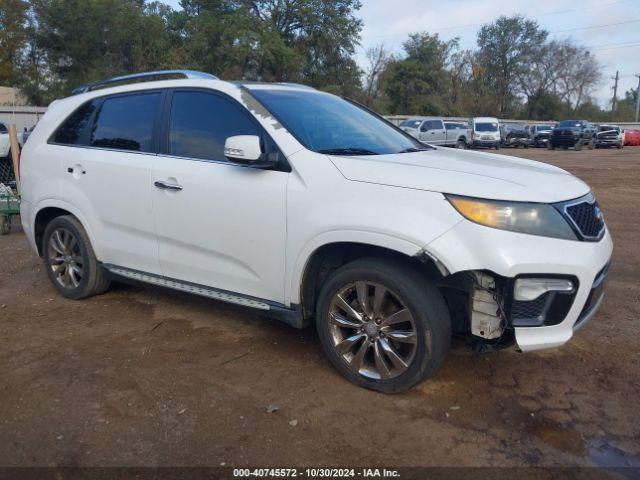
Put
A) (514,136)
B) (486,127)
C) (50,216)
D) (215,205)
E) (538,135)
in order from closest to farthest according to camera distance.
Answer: (215,205) < (50,216) < (486,127) < (538,135) < (514,136)

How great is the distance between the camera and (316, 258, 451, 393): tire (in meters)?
3.12

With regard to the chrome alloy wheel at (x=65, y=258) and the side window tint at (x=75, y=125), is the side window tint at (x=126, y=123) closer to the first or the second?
the side window tint at (x=75, y=125)

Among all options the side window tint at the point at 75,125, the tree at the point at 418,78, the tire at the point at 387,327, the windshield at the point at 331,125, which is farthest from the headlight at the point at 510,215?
the tree at the point at 418,78

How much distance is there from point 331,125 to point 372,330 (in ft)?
4.78

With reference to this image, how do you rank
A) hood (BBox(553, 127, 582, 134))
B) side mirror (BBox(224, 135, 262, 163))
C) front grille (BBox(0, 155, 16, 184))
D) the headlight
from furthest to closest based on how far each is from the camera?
hood (BBox(553, 127, 582, 134)), front grille (BBox(0, 155, 16, 184)), side mirror (BBox(224, 135, 262, 163)), the headlight

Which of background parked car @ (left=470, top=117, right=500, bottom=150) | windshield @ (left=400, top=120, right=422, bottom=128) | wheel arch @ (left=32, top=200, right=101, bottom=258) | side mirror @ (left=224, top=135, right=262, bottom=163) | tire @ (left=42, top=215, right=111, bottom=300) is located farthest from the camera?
background parked car @ (left=470, top=117, right=500, bottom=150)

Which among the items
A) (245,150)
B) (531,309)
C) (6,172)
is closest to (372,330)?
(531,309)

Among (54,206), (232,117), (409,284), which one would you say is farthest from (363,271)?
(54,206)

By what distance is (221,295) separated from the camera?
154 inches

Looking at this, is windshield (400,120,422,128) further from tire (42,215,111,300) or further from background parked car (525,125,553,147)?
tire (42,215,111,300)

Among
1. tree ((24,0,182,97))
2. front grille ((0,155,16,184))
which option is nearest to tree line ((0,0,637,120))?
tree ((24,0,182,97))

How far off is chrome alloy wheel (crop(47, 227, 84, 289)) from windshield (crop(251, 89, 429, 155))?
2.20 meters

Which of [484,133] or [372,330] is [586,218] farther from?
[484,133]

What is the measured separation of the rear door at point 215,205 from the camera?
3.58 metres
